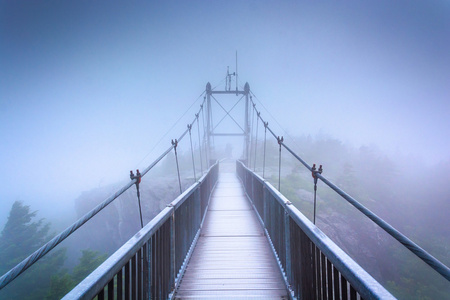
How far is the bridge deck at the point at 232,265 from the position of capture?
3.40m

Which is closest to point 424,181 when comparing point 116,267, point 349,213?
point 349,213

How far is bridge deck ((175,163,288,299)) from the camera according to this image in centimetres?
340

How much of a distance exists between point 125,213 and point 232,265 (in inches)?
1977

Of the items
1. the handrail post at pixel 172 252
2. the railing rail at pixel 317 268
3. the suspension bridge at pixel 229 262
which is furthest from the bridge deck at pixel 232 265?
the railing rail at pixel 317 268

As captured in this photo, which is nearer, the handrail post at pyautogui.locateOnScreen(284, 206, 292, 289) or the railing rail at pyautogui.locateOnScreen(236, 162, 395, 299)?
the railing rail at pyautogui.locateOnScreen(236, 162, 395, 299)

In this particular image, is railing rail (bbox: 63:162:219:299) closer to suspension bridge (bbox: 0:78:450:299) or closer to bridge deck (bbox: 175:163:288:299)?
suspension bridge (bbox: 0:78:450:299)

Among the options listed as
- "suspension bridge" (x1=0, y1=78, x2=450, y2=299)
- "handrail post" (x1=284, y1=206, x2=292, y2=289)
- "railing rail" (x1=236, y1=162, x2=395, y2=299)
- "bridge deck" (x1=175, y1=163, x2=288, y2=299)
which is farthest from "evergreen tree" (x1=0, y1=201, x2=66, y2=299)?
"railing rail" (x1=236, y1=162, x2=395, y2=299)

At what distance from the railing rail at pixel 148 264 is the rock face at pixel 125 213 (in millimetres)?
26438

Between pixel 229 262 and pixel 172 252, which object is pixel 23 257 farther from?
pixel 172 252

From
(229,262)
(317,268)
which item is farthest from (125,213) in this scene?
(317,268)

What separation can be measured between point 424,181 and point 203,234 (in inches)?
4048

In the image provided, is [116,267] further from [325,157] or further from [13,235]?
[325,157]

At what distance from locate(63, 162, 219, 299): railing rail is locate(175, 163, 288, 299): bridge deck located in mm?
336

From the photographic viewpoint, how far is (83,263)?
28.3m
